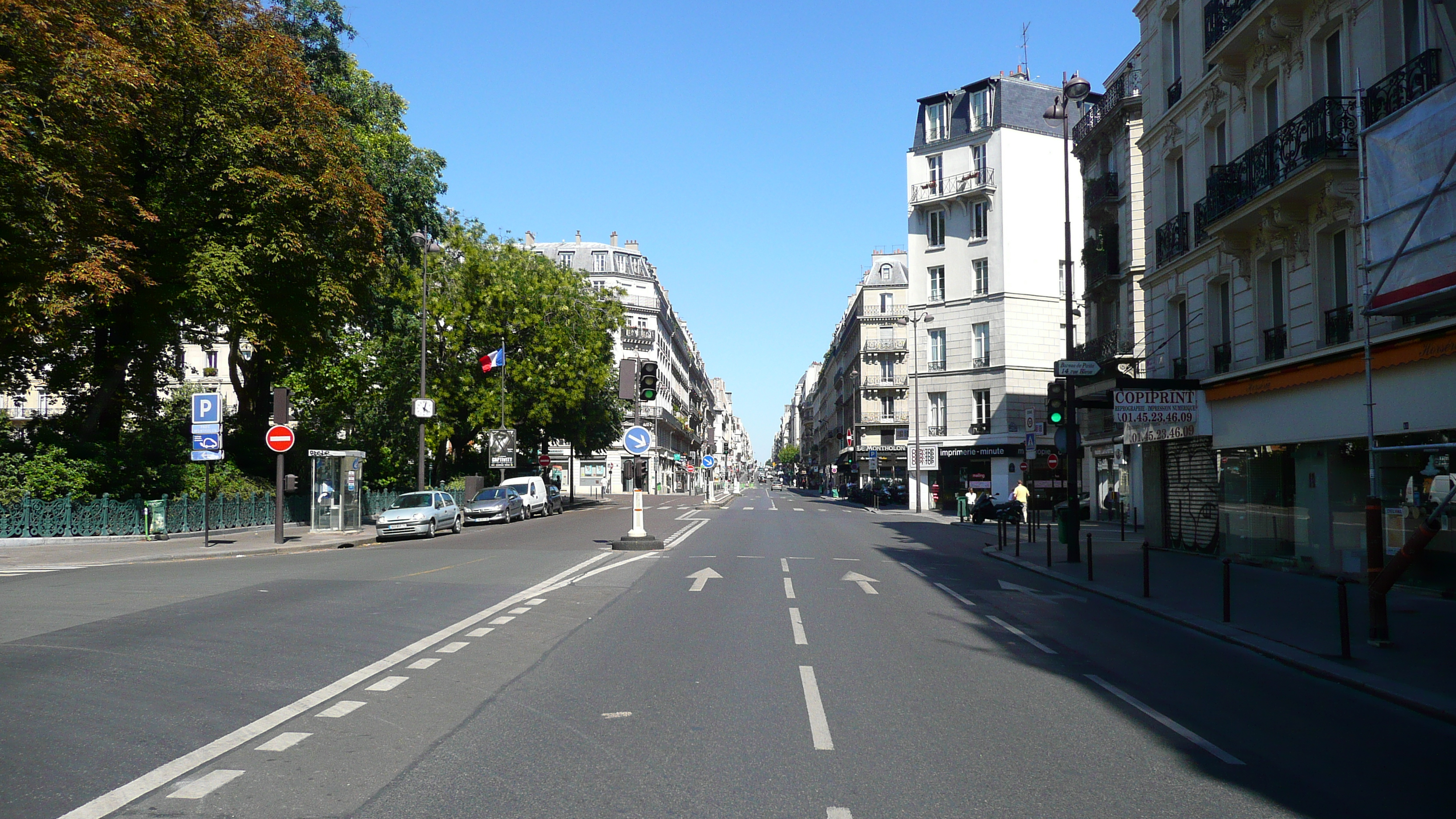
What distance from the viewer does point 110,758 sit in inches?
232

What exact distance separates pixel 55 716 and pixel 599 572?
37.4 feet

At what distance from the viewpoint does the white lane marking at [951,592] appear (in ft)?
47.3

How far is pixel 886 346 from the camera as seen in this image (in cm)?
8500

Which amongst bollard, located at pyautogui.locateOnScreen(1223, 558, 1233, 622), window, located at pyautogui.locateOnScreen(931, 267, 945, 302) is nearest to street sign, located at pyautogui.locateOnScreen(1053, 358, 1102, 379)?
bollard, located at pyautogui.locateOnScreen(1223, 558, 1233, 622)

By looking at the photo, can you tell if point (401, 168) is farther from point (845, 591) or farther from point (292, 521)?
point (845, 591)

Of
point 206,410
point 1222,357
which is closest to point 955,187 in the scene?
point 1222,357

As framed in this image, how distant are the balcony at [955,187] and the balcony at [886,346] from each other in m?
29.2

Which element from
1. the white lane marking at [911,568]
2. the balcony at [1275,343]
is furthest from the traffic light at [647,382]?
the balcony at [1275,343]

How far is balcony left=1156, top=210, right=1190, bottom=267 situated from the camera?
2330 cm

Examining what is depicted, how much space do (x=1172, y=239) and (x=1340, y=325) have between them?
24.9 feet

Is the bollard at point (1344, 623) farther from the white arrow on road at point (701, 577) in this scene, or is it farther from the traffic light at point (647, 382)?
the traffic light at point (647, 382)

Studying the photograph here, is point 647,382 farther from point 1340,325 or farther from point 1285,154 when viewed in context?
point 1340,325

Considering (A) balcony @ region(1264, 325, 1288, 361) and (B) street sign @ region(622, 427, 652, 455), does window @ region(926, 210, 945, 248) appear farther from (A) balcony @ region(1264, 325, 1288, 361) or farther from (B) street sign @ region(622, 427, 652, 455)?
(A) balcony @ region(1264, 325, 1288, 361)

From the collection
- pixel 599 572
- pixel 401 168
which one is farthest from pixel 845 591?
pixel 401 168
